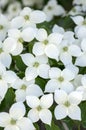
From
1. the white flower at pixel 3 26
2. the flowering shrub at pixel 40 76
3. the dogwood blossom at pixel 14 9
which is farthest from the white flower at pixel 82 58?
the dogwood blossom at pixel 14 9

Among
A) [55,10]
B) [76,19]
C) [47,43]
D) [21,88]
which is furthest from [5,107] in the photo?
[55,10]

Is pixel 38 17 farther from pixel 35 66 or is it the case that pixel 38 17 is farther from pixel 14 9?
pixel 14 9

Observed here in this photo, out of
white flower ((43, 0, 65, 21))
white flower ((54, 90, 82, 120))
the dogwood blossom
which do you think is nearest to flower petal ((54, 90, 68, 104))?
white flower ((54, 90, 82, 120))

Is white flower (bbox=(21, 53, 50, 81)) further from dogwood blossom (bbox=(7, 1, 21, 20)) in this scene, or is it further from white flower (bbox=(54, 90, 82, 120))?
dogwood blossom (bbox=(7, 1, 21, 20))

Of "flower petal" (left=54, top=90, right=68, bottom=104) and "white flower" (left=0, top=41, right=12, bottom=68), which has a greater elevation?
"white flower" (left=0, top=41, right=12, bottom=68)

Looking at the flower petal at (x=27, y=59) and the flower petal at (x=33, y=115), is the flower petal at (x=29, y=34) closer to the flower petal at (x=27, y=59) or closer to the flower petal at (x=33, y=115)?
the flower petal at (x=27, y=59)

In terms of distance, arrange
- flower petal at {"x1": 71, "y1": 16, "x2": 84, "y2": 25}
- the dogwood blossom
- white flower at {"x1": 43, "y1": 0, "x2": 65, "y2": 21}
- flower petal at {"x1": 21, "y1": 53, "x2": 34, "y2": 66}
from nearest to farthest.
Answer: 1. flower petal at {"x1": 21, "y1": 53, "x2": 34, "y2": 66}
2. flower petal at {"x1": 71, "y1": 16, "x2": 84, "y2": 25}
3. white flower at {"x1": 43, "y1": 0, "x2": 65, "y2": 21}
4. the dogwood blossom
